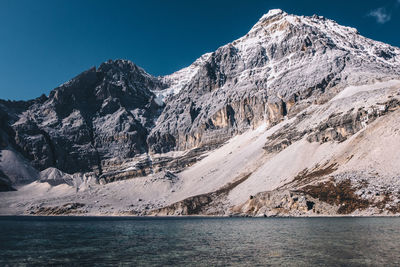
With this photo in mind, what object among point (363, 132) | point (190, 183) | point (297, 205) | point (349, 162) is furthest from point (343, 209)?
point (190, 183)

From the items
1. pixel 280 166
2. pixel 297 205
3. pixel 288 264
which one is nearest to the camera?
pixel 288 264

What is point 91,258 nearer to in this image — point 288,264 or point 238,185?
point 288,264

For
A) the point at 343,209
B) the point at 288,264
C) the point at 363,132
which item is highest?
the point at 363,132

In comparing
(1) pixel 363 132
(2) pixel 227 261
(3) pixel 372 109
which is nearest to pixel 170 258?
(2) pixel 227 261

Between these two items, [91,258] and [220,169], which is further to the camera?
[220,169]

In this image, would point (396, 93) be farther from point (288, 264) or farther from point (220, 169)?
point (288, 264)

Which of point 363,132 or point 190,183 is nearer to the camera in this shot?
point 363,132

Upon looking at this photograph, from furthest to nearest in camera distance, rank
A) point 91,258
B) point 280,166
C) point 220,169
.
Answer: point 220,169, point 280,166, point 91,258

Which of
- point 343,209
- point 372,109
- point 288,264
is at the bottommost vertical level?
point 343,209

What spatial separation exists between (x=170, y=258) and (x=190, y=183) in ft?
547

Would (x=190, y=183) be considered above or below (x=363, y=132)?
below

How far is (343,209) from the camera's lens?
84625mm

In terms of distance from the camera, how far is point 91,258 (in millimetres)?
26844

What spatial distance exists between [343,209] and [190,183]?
116 metres
